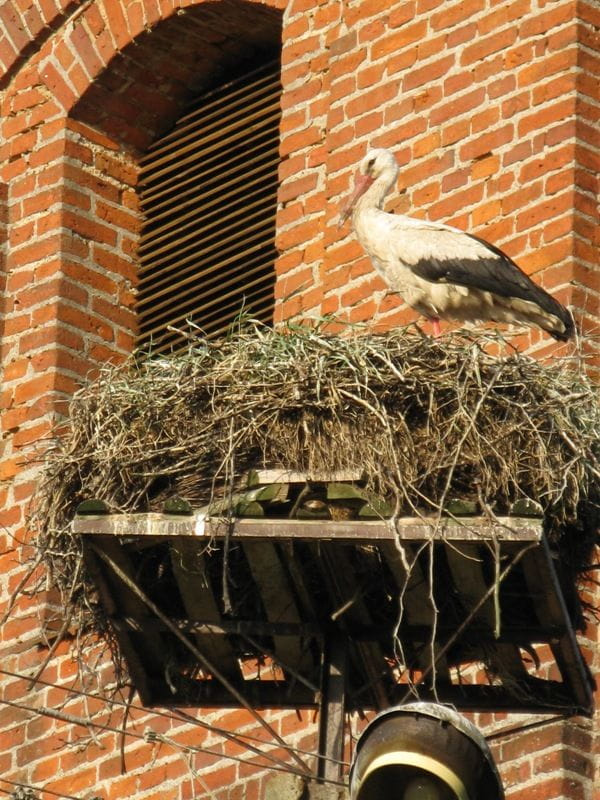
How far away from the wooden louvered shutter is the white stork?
1677 mm

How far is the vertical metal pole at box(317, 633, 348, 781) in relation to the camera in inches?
410

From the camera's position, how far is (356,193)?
1289 centimetres

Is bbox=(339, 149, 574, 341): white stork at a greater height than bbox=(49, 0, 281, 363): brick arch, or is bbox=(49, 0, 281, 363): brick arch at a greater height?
bbox=(49, 0, 281, 363): brick arch

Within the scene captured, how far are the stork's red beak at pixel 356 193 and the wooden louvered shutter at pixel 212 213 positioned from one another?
4.66ft

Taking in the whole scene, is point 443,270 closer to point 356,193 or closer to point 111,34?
point 356,193

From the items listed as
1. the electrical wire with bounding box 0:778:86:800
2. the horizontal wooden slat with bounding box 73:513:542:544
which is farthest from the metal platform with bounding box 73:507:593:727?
the electrical wire with bounding box 0:778:86:800

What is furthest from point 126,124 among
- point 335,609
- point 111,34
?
point 335,609

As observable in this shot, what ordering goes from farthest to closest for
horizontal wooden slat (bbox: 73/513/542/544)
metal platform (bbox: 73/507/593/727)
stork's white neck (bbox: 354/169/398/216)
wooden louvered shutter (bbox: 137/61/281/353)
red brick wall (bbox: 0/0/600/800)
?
wooden louvered shutter (bbox: 137/61/281/353) → stork's white neck (bbox: 354/169/398/216) → red brick wall (bbox: 0/0/600/800) → metal platform (bbox: 73/507/593/727) → horizontal wooden slat (bbox: 73/513/542/544)

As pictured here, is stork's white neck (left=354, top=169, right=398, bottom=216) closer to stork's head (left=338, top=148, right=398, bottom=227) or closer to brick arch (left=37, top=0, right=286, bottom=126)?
stork's head (left=338, top=148, right=398, bottom=227)

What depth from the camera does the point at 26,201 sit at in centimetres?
1548

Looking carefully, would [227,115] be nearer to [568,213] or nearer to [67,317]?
[67,317]

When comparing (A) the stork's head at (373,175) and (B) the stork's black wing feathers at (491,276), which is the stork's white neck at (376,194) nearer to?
(A) the stork's head at (373,175)

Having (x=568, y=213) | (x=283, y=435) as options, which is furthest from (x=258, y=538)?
(x=568, y=213)

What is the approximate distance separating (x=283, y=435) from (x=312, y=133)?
3.78 m
